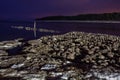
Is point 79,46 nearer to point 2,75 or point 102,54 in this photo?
point 102,54

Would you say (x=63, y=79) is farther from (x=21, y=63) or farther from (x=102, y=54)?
(x=102, y=54)

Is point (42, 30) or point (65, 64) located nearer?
point (65, 64)

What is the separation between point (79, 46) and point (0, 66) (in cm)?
1023

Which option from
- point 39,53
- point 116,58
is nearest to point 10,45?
point 39,53

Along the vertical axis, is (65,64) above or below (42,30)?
below

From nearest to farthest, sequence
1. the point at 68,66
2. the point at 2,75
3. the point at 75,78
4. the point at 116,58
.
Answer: the point at 75,78
the point at 2,75
the point at 68,66
the point at 116,58

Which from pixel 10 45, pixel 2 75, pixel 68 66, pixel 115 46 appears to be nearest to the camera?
pixel 2 75

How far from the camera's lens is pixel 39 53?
2483 cm

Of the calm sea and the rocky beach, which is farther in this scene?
the calm sea

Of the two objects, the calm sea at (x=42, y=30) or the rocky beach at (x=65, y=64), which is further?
the calm sea at (x=42, y=30)

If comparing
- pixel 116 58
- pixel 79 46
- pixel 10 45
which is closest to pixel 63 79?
pixel 116 58

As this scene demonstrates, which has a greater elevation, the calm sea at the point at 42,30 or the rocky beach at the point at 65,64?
the calm sea at the point at 42,30

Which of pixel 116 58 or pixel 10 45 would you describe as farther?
pixel 10 45

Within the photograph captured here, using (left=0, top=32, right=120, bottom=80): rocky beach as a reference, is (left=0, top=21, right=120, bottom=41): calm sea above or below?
above
